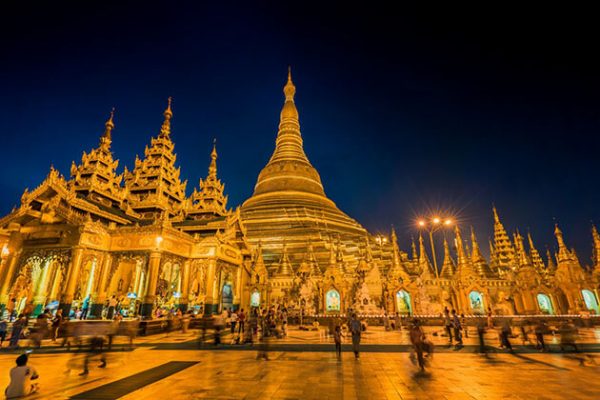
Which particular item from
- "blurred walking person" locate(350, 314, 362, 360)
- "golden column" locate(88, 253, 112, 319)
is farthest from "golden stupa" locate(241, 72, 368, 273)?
"blurred walking person" locate(350, 314, 362, 360)

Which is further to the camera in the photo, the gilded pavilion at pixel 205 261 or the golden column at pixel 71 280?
the gilded pavilion at pixel 205 261

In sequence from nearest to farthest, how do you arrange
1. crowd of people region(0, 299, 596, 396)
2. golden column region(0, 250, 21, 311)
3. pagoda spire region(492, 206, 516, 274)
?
crowd of people region(0, 299, 596, 396) → golden column region(0, 250, 21, 311) → pagoda spire region(492, 206, 516, 274)

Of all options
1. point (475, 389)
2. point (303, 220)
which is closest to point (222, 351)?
point (475, 389)

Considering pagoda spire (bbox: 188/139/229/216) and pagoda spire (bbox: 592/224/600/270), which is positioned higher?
pagoda spire (bbox: 188/139/229/216)

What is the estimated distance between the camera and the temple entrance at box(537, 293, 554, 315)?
2755 cm

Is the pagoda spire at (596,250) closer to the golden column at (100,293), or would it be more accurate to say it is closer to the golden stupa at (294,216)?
the golden stupa at (294,216)

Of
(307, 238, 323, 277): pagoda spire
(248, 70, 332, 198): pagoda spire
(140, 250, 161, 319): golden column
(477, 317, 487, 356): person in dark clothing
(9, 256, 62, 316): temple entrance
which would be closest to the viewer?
(477, 317, 487, 356): person in dark clothing

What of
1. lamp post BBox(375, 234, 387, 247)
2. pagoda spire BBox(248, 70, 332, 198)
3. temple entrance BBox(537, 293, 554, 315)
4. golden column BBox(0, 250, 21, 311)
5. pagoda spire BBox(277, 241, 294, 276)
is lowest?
temple entrance BBox(537, 293, 554, 315)

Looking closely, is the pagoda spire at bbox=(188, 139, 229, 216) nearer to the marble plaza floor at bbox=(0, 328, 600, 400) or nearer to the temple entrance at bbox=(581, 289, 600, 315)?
the marble plaza floor at bbox=(0, 328, 600, 400)

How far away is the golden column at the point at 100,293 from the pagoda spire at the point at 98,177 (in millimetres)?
8339

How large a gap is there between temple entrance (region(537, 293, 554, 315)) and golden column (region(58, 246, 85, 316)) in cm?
3666

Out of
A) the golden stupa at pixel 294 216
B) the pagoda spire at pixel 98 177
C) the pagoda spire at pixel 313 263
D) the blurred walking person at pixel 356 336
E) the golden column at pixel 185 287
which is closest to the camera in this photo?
the blurred walking person at pixel 356 336

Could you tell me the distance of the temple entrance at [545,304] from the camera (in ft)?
90.4

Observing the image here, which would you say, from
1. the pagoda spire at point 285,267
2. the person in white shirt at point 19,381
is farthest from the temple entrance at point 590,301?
the person in white shirt at point 19,381
